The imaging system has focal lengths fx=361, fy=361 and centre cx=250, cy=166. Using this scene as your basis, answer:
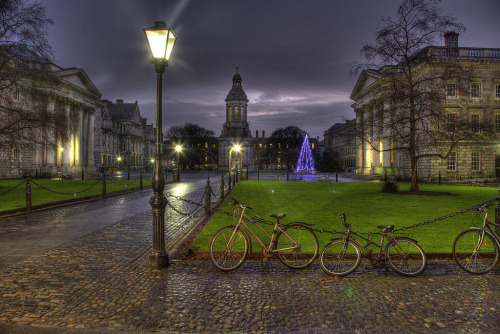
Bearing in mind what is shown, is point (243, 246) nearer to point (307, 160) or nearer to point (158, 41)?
point (158, 41)

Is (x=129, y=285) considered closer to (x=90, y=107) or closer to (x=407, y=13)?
(x=407, y=13)

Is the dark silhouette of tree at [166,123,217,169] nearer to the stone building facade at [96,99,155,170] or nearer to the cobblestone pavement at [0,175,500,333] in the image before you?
the stone building facade at [96,99,155,170]

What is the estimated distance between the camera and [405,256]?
19.6ft

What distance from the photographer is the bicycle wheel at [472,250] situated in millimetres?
6137

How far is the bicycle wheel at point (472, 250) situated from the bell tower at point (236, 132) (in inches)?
3636

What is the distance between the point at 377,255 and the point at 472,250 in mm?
1856

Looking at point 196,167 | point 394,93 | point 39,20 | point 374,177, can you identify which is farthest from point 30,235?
point 196,167

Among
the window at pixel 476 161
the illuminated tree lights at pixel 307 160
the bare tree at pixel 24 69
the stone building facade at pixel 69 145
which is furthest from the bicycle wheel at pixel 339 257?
the illuminated tree lights at pixel 307 160

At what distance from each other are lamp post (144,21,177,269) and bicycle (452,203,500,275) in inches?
201

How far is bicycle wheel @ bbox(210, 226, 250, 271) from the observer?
→ 619cm

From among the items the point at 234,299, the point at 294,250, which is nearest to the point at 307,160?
the point at 294,250

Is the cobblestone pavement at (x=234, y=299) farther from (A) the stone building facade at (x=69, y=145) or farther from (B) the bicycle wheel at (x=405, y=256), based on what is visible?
(A) the stone building facade at (x=69, y=145)

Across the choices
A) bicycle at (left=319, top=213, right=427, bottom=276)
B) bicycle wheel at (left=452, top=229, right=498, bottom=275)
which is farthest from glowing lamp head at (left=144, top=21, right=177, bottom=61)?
bicycle wheel at (left=452, top=229, right=498, bottom=275)

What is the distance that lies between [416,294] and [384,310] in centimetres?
85
